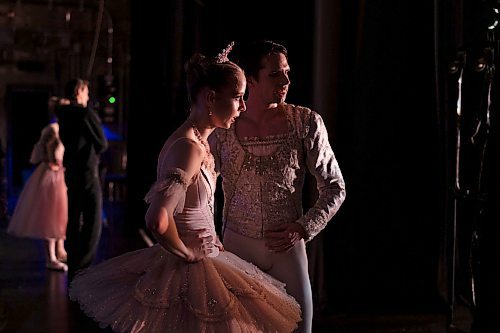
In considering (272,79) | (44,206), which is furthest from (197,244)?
(44,206)

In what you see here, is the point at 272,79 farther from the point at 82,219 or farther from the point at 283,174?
the point at 82,219

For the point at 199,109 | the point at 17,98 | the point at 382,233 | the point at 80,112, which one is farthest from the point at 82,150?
the point at 17,98

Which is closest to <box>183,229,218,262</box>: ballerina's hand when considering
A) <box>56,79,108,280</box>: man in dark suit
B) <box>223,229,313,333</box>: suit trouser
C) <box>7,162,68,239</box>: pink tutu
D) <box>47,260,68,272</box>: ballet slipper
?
<box>223,229,313,333</box>: suit trouser

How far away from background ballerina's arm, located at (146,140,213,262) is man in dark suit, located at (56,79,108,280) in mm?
3614

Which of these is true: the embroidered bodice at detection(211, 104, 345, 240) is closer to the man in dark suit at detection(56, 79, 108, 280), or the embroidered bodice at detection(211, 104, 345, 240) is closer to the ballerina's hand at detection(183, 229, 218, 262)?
the ballerina's hand at detection(183, 229, 218, 262)

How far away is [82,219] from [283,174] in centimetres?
346

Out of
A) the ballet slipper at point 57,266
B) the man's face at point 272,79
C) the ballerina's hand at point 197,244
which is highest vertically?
the man's face at point 272,79

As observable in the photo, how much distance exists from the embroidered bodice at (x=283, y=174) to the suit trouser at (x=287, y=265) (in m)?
0.05

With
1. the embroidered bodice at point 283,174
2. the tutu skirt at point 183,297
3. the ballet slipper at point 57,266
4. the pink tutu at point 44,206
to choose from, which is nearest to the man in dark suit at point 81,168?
the ballet slipper at point 57,266

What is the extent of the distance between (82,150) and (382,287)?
244 centimetres

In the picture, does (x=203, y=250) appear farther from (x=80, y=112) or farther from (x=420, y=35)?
(x=80, y=112)

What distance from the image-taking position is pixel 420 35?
15.8 ft

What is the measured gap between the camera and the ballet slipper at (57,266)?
254 inches

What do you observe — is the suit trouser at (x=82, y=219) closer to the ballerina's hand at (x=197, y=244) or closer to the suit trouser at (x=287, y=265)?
the suit trouser at (x=287, y=265)
